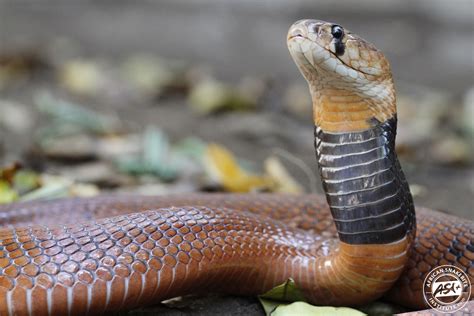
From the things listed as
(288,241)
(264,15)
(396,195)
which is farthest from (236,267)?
(264,15)

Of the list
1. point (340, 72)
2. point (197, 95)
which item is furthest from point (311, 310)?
point (197, 95)

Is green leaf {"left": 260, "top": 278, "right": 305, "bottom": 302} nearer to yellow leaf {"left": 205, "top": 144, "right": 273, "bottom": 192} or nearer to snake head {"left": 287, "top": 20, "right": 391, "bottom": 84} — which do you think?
snake head {"left": 287, "top": 20, "right": 391, "bottom": 84}

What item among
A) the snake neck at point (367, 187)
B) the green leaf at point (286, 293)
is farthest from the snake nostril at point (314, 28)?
the green leaf at point (286, 293)

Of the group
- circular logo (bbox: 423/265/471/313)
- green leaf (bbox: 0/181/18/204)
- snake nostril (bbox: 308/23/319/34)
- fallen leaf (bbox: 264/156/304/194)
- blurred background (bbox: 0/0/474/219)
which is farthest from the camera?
blurred background (bbox: 0/0/474/219)

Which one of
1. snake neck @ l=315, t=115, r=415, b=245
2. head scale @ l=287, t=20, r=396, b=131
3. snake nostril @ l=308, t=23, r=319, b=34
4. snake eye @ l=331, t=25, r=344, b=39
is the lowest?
snake neck @ l=315, t=115, r=415, b=245

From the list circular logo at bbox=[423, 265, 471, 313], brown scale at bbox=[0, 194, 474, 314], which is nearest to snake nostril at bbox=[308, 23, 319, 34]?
brown scale at bbox=[0, 194, 474, 314]

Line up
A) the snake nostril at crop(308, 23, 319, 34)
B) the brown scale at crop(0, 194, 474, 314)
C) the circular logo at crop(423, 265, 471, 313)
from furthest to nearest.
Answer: the circular logo at crop(423, 265, 471, 313), the snake nostril at crop(308, 23, 319, 34), the brown scale at crop(0, 194, 474, 314)
